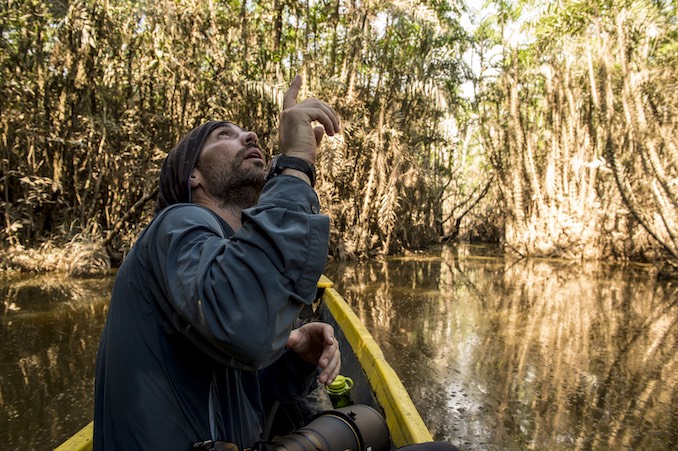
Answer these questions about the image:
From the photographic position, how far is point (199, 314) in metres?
1.00

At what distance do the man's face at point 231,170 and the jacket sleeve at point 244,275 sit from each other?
0.98 ft

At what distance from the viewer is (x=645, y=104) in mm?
11742

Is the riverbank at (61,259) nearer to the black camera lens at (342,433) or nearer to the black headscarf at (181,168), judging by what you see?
the black camera lens at (342,433)

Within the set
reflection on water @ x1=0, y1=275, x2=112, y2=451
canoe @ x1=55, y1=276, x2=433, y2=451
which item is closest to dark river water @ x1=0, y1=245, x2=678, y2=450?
reflection on water @ x1=0, y1=275, x2=112, y2=451

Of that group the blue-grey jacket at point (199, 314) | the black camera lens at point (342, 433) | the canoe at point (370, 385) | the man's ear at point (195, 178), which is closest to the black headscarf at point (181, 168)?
the man's ear at point (195, 178)

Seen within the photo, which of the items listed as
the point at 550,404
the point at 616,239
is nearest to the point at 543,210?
the point at 616,239

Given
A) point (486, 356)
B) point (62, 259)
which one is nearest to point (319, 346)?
point (486, 356)

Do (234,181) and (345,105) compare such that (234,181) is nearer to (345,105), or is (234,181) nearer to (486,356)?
(486,356)

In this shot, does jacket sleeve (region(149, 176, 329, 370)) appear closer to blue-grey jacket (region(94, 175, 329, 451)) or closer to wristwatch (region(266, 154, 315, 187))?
blue-grey jacket (region(94, 175, 329, 451))

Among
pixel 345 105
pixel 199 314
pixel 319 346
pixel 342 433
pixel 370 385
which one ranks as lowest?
pixel 370 385

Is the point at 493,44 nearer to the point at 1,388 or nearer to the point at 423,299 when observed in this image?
the point at 423,299

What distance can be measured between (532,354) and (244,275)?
575cm

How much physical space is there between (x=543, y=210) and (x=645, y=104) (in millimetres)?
4739

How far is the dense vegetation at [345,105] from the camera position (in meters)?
10.5
